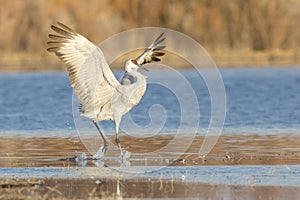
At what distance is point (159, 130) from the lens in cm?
1656

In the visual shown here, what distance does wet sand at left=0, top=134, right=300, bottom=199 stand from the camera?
31.8ft

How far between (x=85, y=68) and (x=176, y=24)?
74.4ft

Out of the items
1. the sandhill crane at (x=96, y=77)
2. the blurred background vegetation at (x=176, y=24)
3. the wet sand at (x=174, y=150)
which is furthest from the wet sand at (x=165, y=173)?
the blurred background vegetation at (x=176, y=24)

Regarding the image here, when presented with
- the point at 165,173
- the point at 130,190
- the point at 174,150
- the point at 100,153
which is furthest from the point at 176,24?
the point at 130,190

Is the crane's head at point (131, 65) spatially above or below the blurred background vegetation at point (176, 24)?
below

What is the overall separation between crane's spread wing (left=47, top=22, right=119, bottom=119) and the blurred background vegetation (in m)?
19.9

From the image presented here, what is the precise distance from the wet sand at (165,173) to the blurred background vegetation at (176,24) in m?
18.6

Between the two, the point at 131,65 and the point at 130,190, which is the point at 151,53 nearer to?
the point at 131,65

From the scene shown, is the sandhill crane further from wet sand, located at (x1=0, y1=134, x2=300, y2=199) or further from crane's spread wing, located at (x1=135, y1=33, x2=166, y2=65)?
wet sand, located at (x1=0, y1=134, x2=300, y2=199)

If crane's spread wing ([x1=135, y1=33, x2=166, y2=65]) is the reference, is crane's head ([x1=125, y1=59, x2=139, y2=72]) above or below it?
below

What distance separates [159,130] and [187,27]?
18.3m

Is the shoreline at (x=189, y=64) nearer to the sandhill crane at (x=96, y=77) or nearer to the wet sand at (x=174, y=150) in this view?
the wet sand at (x=174, y=150)

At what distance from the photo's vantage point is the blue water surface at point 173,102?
682 inches

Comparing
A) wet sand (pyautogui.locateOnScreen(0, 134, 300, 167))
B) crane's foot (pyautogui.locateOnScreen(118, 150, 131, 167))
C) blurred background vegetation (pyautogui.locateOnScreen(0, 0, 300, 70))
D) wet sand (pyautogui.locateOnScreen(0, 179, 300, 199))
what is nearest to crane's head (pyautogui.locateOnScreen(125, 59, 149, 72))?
crane's foot (pyautogui.locateOnScreen(118, 150, 131, 167))
